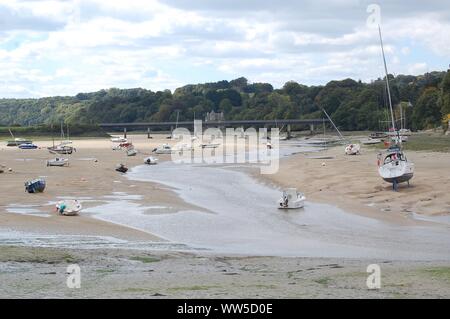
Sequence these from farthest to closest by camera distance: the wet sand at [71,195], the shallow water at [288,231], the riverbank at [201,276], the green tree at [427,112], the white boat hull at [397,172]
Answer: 1. the green tree at [427,112]
2. the white boat hull at [397,172]
3. the wet sand at [71,195]
4. the shallow water at [288,231]
5. the riverbank at [201,276]

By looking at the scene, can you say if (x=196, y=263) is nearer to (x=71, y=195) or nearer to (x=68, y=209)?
(x=68, y=209)

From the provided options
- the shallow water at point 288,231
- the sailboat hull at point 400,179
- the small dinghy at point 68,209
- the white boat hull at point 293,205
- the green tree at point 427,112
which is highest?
the green tree at point 427,112

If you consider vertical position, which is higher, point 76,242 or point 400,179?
point 400,179

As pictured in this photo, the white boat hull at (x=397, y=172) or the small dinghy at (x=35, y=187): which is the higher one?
the white boat hull at (x=397, y=172)

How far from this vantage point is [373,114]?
160250 millimetres

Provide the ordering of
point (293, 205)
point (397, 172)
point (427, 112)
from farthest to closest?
point (427, 112) → point (397, 172) → point (293, 205)

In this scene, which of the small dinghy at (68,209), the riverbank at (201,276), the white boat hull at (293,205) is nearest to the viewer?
the riverbank at (201,276)

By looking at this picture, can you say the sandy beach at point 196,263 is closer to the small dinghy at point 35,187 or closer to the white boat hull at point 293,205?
the small dinghy at point 35,187

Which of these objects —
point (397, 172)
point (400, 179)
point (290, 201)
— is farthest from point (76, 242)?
point (400, 179)

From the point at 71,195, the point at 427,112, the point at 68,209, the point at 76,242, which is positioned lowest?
the point at 71,195

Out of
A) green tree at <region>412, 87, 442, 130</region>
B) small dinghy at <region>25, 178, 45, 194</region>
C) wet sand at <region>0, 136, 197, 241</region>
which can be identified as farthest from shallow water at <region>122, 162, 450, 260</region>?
green tree at <region>412, 87, 442, 130</region>

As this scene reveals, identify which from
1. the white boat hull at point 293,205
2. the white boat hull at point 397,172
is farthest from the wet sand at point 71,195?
the white boat hull at point 397,172
